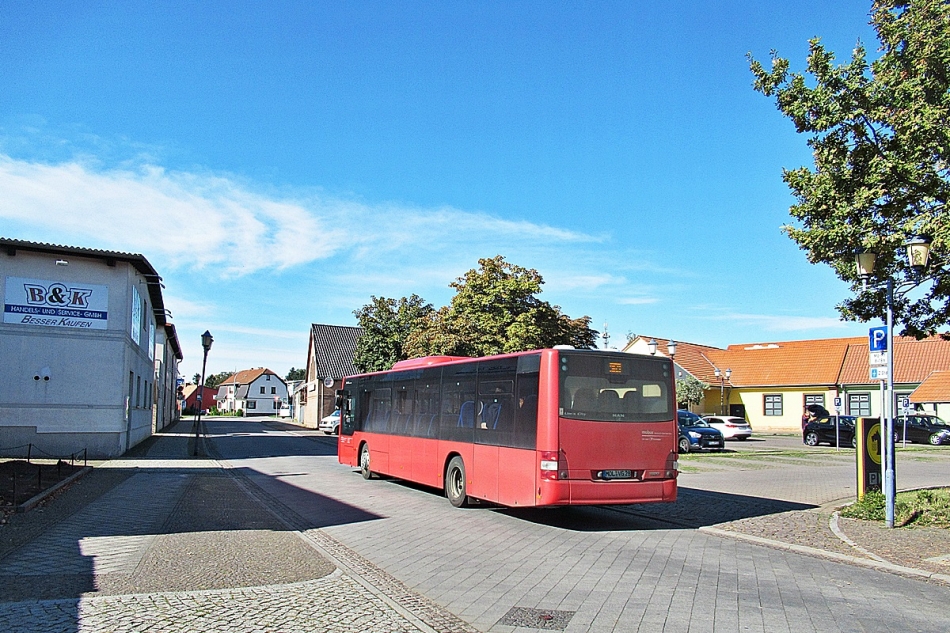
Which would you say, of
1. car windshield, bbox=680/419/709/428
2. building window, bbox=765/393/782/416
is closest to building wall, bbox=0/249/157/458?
car windshield, bbox=680/419/709/428

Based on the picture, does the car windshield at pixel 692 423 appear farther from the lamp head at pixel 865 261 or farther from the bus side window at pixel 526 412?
the bus side window at pixel 526 412

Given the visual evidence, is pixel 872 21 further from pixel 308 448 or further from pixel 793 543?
pixel 308 448

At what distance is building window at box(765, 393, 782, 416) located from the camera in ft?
192

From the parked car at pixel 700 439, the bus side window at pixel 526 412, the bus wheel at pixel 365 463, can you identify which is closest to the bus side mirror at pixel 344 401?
the bus wheel at pixel 365 463

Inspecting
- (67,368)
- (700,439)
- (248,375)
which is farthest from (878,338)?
(248,375)

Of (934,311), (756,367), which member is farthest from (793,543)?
(756,367)

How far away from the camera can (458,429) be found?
13719 millimetres

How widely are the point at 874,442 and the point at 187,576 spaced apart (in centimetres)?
1071

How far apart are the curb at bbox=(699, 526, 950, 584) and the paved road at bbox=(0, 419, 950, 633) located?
19cm

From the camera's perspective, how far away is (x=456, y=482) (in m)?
13.8

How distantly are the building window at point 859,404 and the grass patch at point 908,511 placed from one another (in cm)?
4409

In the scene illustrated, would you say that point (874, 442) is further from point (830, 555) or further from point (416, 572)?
point (416, 572)

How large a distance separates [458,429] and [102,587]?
726 cm

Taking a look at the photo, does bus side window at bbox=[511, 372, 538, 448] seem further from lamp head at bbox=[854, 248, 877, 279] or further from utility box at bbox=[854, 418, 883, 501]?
utility box at bbox=[854, 418, 883, 501]
